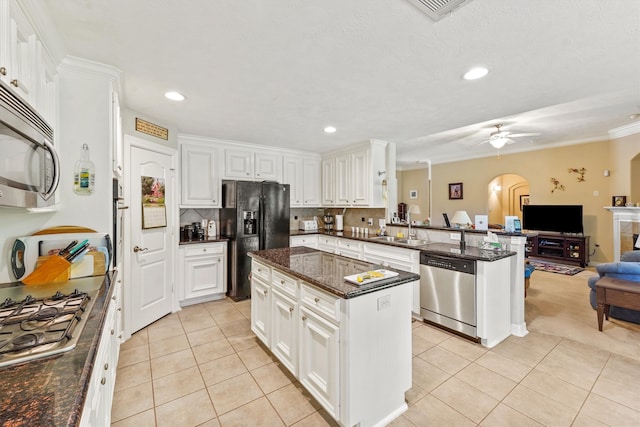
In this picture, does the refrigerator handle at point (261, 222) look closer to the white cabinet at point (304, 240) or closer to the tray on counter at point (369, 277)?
the white cabinet at point (304, 240)

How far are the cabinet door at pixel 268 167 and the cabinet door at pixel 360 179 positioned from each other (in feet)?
4.26

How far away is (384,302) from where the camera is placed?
1.73 m

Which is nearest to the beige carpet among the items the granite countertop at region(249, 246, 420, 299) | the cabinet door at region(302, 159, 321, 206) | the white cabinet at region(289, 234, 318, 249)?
the granite countertop at region(249, 246, 420, 299)

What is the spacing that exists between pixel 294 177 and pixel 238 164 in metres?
1.08

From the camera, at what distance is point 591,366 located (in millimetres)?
2316

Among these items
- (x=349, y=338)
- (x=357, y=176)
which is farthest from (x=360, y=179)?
(x=349, y=338)

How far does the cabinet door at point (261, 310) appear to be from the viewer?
2.45 meters

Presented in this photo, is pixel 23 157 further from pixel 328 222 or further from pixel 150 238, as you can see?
pixel 328 222

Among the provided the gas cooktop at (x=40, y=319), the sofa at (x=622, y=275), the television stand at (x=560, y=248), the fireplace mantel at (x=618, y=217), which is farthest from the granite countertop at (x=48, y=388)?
the television stand at (x=560, y=248)

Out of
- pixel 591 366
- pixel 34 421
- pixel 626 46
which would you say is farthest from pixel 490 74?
pixel 34 421

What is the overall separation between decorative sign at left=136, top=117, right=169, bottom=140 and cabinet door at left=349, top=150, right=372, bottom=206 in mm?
2812

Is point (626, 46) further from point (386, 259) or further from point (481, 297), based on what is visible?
point (386, 259)

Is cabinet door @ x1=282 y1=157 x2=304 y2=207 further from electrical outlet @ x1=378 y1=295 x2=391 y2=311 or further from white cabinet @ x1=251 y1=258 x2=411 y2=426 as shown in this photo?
electrical outlet @ x1=378 y1=295 x2=391 y2=311

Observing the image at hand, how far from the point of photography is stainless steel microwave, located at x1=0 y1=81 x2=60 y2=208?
3.41ft
